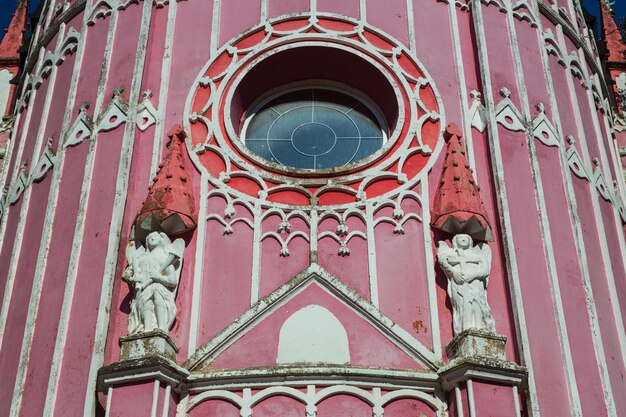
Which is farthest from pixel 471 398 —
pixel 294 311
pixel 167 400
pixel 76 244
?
pixel 76 244

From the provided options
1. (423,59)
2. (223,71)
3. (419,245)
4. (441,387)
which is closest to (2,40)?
(223,71)

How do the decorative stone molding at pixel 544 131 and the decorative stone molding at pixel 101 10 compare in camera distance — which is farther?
the decorative stone molding at pixel 101 10

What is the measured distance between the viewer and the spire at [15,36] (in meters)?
21.9

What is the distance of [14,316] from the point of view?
14555 mm

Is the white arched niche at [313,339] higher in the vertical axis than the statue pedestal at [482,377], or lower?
higher

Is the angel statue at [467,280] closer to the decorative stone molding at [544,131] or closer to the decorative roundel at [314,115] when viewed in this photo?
the decorative roundel at [314,115]

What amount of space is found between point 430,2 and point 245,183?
398 centimetres

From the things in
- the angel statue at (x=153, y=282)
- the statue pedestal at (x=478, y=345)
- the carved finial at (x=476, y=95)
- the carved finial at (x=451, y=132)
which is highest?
the carved finial at (x=476, y=95)

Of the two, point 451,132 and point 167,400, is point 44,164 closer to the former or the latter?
point 167,400

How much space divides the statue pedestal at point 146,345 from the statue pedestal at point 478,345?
307 centimetres

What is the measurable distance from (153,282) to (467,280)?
3.49 metres

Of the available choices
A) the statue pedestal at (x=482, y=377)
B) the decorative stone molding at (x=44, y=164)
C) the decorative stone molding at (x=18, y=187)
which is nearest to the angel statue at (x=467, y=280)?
the statue pedestal at (x=482, y=377)

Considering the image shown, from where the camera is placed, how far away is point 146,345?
12.6 meters

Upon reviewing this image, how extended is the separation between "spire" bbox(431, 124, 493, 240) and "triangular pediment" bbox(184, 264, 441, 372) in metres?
1.38
